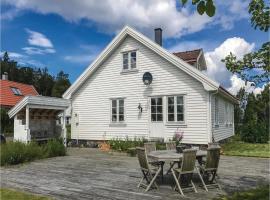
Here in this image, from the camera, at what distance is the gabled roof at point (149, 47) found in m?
17.0

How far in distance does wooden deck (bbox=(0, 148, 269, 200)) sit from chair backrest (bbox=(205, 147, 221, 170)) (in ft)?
1.89

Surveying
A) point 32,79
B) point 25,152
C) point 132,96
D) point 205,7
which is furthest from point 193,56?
point 32,79

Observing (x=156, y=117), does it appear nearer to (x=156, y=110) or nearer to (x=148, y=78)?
(x=156, y=110)

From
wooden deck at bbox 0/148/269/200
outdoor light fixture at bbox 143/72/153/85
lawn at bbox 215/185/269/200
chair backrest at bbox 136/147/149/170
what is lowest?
wooden deck at bbox 0/148/269/200

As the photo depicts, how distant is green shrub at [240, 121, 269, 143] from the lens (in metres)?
22.4

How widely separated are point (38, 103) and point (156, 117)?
6245mm

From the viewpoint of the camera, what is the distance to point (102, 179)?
32.3 feet

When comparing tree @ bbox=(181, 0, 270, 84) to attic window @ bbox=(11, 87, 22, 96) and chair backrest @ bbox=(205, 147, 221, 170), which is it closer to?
chair backrest @ bbox=(205, 147, 221, 170)

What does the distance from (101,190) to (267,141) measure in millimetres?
17056

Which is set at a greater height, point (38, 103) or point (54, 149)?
point (38, 103)

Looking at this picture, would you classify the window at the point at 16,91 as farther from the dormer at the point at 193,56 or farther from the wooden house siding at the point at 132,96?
the dormer at the point at 193,56

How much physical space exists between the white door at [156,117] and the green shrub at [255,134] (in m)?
7.49

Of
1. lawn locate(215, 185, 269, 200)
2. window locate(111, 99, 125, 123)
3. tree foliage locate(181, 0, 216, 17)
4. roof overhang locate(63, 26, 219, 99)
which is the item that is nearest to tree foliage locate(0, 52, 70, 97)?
roof overhang locate(63, 26, 219, 99)

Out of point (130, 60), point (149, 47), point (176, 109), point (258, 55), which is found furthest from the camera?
point (130, 60)
